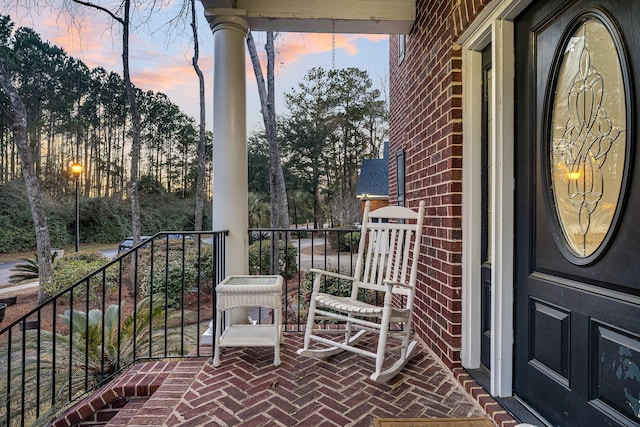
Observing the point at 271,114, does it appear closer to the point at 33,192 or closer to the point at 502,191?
the point at 33,192

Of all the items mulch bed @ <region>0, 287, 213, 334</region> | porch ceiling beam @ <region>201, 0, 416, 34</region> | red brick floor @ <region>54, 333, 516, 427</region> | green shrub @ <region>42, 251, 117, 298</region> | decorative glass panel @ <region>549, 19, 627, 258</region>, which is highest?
porch ceiling beam @ <region>201, 0, 416, 34</region>

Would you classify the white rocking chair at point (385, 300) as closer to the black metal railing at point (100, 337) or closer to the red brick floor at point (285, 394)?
the red brick floor at point (285, 394)

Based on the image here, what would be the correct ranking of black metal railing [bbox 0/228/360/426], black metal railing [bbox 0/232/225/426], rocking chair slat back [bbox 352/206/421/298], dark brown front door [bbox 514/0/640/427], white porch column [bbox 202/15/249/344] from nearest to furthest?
1. dark brown front door [bbox 514/0/640/427]
2. black metal railing [bbox 0/228/360/426]
3. black metal railing [bbox 0/232/225/426]
4. rocking chair slat back [bbox 352/206/421/298]
5. white porch column [bbox 202/15/249/344]

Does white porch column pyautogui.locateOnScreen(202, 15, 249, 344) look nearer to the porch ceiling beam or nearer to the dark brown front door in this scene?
the porch ceiling beam

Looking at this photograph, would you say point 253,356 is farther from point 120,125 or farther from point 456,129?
point 120,125

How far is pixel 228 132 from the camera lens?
8.61 feet

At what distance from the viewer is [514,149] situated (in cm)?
165

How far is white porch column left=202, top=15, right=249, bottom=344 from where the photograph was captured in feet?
8.57

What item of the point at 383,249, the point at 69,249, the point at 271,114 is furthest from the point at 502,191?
the point at 69,249

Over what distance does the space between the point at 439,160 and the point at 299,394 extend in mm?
1567

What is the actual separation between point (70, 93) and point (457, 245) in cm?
1557

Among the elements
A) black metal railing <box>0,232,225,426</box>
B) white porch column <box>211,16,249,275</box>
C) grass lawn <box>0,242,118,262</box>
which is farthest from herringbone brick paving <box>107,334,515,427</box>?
grass lawn <box>0,242,118,262</box>

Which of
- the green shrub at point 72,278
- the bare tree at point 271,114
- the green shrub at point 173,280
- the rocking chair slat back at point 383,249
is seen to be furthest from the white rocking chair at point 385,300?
the green shrub at point 72,278

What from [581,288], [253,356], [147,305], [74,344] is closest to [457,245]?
[581,288]
